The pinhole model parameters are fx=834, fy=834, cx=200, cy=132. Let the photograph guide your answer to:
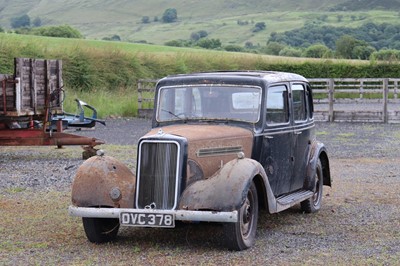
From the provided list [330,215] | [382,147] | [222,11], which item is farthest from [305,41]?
[330,215]

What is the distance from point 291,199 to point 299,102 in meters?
1.48

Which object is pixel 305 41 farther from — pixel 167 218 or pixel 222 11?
pixel 167 218

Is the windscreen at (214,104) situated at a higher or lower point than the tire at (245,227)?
higher

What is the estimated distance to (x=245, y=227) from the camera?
28.7 ft

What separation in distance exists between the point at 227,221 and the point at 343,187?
5.77 metres

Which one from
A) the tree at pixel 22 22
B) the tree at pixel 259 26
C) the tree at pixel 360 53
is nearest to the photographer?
the tree at pixel 360 53

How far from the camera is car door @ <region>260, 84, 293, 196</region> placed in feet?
31.8

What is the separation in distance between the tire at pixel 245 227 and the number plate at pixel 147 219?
1.94 feet

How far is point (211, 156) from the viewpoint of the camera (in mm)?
8961

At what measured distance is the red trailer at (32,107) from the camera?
16859 millimetres

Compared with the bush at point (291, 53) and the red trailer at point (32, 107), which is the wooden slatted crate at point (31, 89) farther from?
the bush at point (291, 53)

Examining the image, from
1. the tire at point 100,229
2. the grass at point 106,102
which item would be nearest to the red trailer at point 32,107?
the tire at point 100,229

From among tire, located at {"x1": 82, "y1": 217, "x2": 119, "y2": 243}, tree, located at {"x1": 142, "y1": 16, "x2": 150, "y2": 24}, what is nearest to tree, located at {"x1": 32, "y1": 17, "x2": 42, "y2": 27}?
tree, located at {"x1": 142, "y1": 16, "x2": 150, "y2": 24}

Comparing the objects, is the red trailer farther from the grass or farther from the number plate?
the grass
